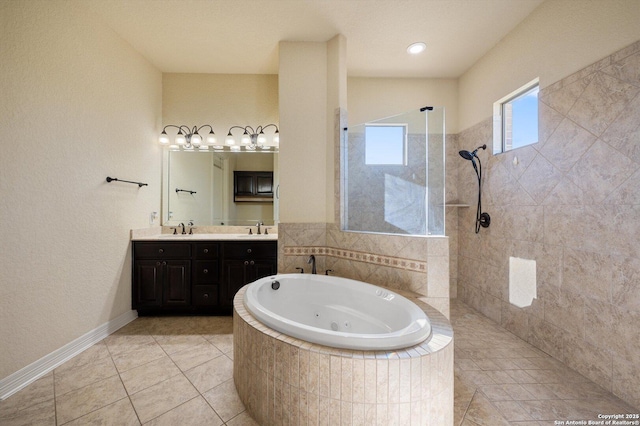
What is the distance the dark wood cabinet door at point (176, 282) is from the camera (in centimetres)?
259

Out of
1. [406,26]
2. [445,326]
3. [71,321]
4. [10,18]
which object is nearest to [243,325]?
[445,326]

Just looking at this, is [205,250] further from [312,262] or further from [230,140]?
[230,140]

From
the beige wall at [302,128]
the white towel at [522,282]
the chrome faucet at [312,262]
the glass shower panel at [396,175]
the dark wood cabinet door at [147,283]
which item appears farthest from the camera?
the dark wood cabinet door at [147,283]

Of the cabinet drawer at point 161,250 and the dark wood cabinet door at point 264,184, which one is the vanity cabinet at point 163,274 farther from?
the dark wood cabinet door at point 264,184

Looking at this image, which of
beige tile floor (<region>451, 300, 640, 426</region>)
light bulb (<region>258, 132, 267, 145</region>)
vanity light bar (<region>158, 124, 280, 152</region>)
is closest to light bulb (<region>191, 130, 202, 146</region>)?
vanity light bar (<region>158, 124, 280, 152</region>)

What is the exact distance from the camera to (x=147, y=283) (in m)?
2.58

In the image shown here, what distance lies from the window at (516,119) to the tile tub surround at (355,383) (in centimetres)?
212

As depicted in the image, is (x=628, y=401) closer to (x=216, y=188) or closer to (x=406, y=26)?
(x=406, y=26)

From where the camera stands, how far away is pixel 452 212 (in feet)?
10.2

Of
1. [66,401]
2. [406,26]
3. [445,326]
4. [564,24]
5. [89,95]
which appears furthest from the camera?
[406,26]

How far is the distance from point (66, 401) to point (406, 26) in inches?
148

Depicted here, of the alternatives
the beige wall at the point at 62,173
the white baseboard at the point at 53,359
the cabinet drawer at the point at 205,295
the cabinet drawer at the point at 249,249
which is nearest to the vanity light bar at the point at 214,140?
the beige wall at the point at 62,173

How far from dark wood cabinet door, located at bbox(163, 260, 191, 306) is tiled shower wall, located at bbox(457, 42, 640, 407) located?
3229 mm

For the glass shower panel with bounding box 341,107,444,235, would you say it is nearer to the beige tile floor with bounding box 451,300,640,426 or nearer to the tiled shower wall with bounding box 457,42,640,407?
the tiled shower wall with bounding box 457,42,640,407
